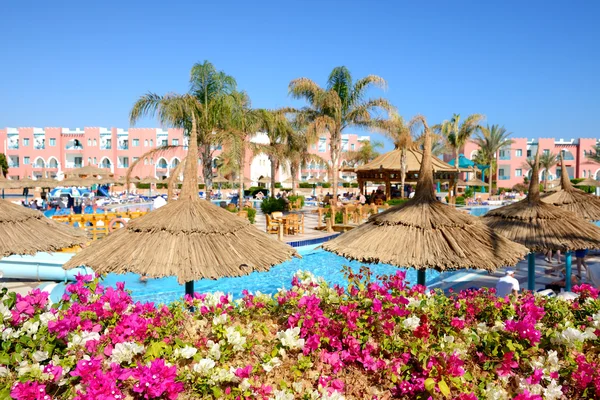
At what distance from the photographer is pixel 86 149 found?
5944 centimetres

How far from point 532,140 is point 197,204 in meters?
64.8

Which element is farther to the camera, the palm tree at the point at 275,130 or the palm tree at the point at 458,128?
the palm tree at the point at 458,128

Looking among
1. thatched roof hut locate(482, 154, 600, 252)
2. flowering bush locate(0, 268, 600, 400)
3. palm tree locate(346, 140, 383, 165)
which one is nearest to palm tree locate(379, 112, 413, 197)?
thatched roof hut locate(482, 154, 600, 252)

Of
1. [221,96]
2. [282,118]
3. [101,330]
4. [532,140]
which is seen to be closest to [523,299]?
[101,330]

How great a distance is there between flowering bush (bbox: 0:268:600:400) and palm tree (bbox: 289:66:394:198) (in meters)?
19.0

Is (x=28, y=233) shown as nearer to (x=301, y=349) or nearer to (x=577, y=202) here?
(x=301, y=349)

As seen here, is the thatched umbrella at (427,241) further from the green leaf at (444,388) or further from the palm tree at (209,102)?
the palm tree at (209,102)

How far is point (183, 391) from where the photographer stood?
3.04 meters

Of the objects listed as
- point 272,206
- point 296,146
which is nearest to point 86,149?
point 296,146

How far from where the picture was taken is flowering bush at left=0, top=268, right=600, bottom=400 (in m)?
3.02

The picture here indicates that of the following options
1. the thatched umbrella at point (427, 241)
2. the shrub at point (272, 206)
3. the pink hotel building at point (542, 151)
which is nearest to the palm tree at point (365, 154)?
the pink hotel building at point (542, 151)

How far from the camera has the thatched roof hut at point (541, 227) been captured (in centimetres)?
763

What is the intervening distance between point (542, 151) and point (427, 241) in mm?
58934

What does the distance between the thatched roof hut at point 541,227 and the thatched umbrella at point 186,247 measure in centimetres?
450
